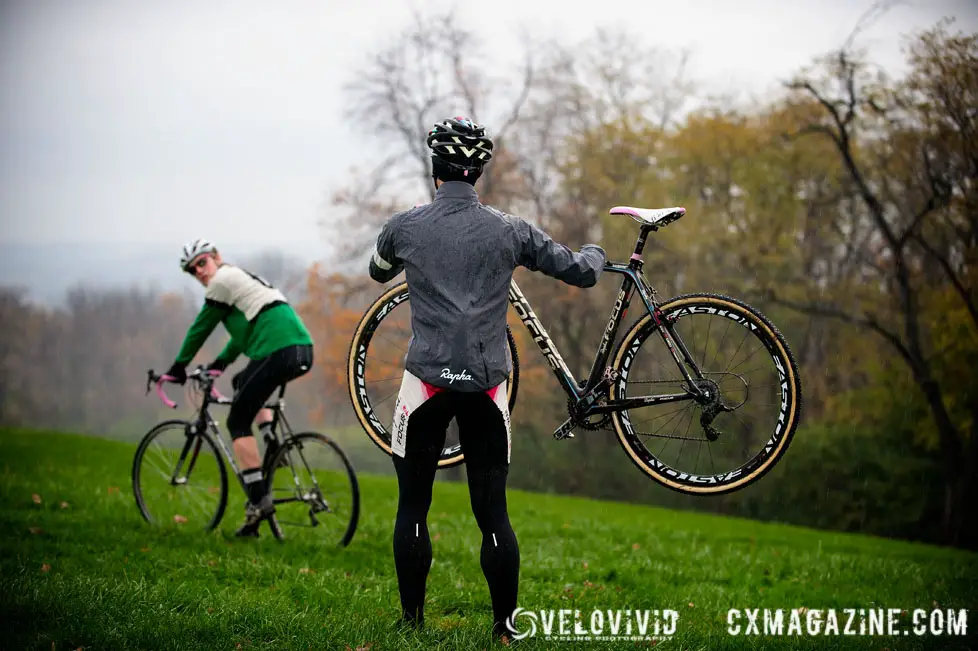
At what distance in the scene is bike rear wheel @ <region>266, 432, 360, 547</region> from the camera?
821 cm

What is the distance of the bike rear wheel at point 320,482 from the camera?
26.9ft

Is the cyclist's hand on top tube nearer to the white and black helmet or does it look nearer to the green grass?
the green grass

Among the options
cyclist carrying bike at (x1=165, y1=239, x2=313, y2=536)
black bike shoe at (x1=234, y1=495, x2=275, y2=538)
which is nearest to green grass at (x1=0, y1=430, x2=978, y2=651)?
black bike shoe at (x1=234, y1=495, x2=275, y2=538)

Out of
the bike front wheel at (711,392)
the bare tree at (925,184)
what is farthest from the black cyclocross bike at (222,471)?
the bare tree at (925,184)

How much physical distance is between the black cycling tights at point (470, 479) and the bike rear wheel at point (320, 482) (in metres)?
3.32

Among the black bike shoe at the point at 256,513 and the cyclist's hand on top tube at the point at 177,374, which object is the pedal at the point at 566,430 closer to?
the black bike shoe at the point at 256,513

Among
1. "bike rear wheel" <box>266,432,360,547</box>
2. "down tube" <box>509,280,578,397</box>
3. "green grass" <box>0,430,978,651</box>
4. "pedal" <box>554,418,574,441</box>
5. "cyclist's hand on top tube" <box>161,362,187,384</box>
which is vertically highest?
"down tube" <box>509,280,578,397</box>

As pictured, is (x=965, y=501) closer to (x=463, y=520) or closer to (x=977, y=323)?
(x=977, y=323)

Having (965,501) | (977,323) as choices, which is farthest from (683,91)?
(965,501)

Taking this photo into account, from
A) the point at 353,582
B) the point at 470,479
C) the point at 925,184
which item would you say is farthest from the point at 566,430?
the point at 925,184

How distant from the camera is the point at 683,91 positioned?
31938 millimetres

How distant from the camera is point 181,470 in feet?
29.6

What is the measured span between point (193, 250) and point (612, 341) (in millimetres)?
4641

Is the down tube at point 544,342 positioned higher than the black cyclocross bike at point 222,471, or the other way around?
the down tube at point 544,342
